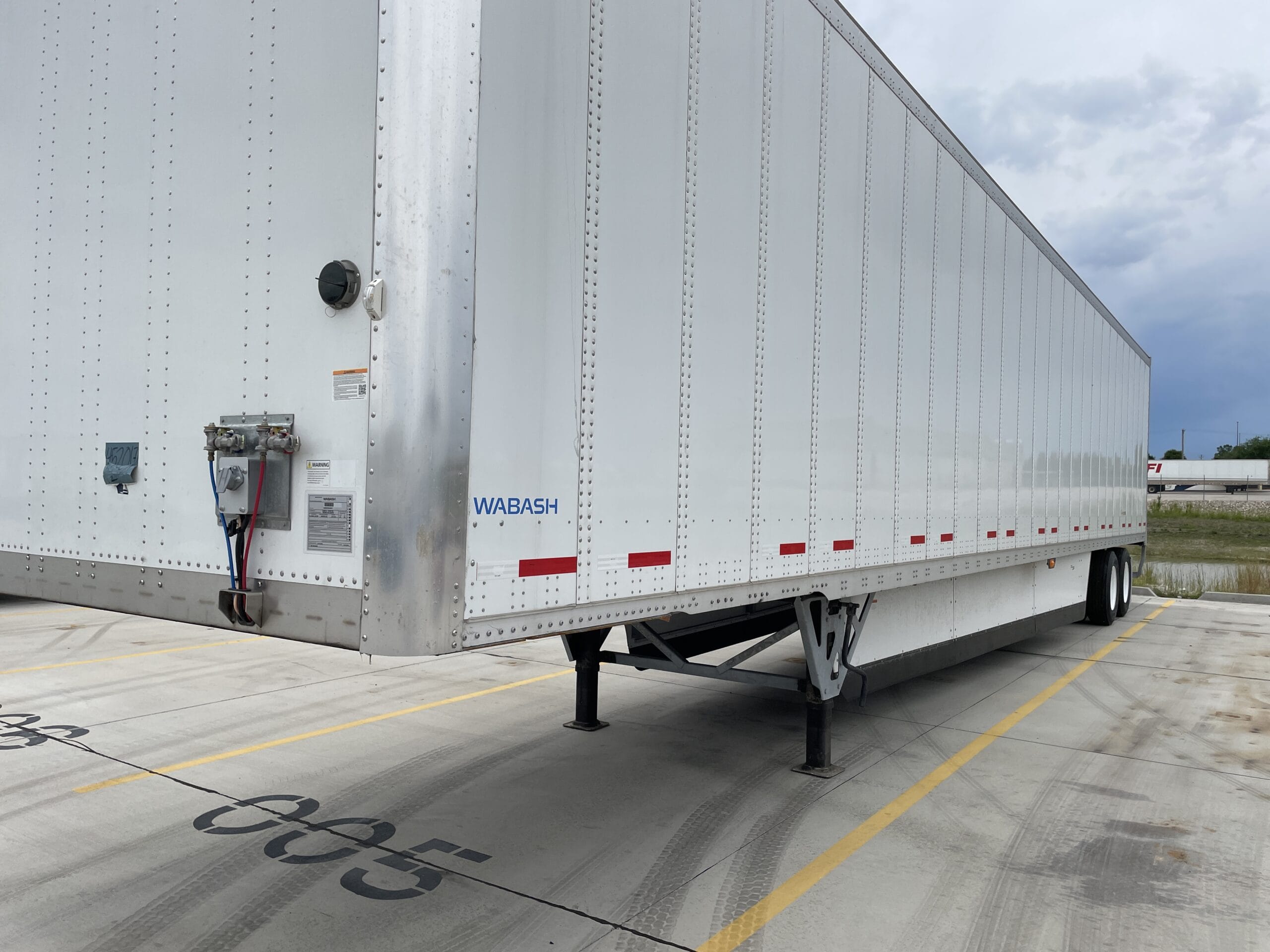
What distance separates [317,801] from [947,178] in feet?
19.4

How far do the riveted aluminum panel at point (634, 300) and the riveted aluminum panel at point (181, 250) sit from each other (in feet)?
2.92

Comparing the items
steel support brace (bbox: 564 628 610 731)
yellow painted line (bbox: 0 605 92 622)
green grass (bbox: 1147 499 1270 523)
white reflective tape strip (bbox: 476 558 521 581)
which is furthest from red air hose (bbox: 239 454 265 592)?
green grass (bbox: 1147 499 1270 523)

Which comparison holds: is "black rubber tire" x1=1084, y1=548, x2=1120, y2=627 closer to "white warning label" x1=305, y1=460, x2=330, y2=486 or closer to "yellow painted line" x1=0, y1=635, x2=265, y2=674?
"yellow painted line" x1=0, y1=635, x2=265, y2=674

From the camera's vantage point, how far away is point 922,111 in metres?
6.48

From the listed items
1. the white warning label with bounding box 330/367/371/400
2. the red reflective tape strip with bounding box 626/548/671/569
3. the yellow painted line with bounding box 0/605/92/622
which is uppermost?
the white warning label with bounding box 330/367/371/400

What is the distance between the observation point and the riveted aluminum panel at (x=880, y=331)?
5648 mm

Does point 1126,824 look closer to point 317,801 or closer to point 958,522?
point 958,522

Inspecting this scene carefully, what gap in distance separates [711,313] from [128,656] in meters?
8.11

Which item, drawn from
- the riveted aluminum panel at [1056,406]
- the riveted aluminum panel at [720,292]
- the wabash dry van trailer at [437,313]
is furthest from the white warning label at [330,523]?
the riveted aluminum panel at [1056,406]

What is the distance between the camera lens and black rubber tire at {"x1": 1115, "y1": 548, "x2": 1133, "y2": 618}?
14.5 meters

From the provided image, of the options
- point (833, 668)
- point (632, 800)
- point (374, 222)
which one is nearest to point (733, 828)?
point (632, 800)

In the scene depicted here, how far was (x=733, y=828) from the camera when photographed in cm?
518

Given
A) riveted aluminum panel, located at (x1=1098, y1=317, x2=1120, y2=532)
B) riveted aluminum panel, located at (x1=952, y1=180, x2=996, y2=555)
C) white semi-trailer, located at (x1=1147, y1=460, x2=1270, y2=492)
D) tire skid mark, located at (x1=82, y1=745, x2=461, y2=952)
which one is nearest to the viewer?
tire skid mark, located at (x1=82, y1=745, x2=461, y2=952)

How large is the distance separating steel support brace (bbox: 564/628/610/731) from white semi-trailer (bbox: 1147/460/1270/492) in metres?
92.9
